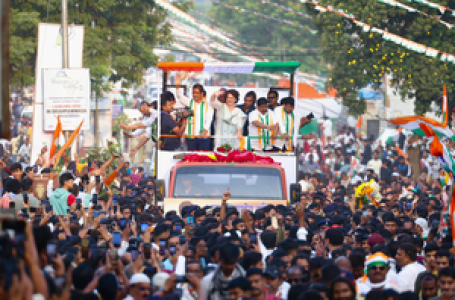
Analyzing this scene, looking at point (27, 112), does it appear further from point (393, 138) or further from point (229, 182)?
point (229, 182)

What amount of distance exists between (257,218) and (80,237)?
124 inches

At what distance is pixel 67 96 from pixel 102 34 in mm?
6436

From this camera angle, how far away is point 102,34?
25.7 m

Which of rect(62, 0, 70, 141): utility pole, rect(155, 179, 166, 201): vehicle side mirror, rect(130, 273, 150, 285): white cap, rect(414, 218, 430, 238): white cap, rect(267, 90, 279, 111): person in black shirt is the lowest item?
rect(414, 218, 430, 238): white cap

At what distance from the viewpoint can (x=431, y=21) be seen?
22094 millimetres

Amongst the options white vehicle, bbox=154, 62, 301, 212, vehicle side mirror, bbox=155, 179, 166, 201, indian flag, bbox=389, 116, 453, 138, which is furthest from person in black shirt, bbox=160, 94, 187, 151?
indian flag, bbox=389, 116, 453, 138

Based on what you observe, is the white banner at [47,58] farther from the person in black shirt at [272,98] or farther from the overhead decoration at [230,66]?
the person in black shirt at [272,98]

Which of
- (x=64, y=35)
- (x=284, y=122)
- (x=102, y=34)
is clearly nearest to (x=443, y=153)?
(x=284, y=122)

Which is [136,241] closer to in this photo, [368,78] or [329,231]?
[329,231]

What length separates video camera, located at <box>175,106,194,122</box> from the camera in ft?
47.1

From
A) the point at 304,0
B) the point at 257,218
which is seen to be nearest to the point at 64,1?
the point at 304,0

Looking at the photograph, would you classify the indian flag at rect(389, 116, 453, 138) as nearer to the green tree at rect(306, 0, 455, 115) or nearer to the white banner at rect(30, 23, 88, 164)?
the green tree at rect(306, 0, 455, 115)

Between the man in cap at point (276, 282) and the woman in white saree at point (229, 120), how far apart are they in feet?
25.5

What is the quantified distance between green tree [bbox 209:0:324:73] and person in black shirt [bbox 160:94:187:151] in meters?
37.8
